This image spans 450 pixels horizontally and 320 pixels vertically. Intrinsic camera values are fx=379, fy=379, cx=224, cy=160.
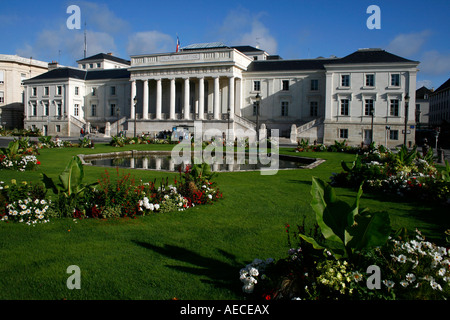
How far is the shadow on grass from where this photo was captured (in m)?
5.37

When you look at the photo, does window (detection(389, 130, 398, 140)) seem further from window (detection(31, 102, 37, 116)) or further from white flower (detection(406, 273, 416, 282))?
window (detection(31, 102, 37, 116))

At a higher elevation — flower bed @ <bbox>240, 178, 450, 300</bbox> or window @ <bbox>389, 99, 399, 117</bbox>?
window @ <bbox>389, 99, 399, 117</bbox>

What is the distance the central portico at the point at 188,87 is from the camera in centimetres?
5294

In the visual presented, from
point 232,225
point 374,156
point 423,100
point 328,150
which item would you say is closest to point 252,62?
point 328,150

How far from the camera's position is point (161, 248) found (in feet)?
22.3

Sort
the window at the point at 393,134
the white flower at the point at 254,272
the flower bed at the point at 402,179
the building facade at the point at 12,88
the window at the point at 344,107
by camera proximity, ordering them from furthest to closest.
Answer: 1. the building facade at the point at 12,88
2. the window at the point at 344,107
3. the window at the point at 393,134
4. the flower bed at the point at 402,179
5. the white flower at the point at 254,272

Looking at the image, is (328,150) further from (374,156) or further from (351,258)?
(351,258)

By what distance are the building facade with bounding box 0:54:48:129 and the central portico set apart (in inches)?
1114

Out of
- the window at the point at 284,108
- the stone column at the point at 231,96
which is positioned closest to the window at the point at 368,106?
the window at the point at 284,108

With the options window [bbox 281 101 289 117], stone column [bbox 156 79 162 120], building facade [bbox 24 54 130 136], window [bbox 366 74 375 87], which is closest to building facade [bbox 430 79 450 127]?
window [bbox 366 74 375 87]

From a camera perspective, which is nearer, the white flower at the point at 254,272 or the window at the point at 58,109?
the white flower at the point at 254,272

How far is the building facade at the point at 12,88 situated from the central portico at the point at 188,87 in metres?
28.3

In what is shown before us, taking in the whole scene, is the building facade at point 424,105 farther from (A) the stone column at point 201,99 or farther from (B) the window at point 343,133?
(A) the stone column at point 201,99

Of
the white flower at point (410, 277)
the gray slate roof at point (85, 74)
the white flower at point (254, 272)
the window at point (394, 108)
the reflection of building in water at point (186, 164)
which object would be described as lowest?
the white flower at point (254, 272)
